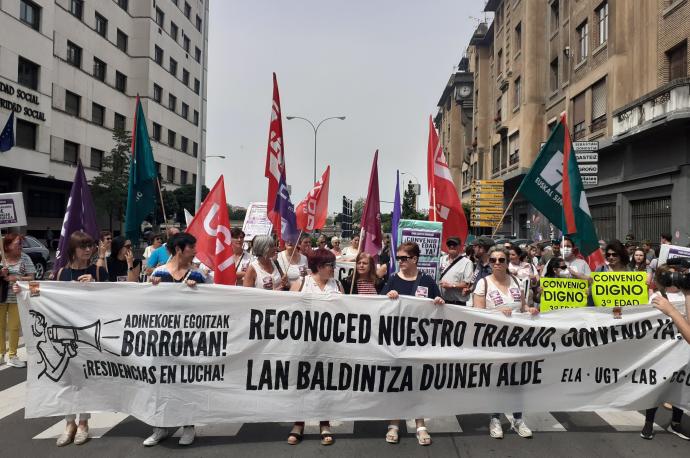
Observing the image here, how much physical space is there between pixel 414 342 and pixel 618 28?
21.4 m

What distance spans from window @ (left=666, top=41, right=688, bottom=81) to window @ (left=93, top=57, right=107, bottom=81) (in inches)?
1326

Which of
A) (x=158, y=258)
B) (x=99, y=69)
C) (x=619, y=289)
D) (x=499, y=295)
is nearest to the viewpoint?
(x=499, y=295)

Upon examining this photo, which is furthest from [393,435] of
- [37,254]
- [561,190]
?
[37,254]

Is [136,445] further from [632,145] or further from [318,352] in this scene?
[632,145]

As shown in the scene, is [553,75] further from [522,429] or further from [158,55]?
[158,55]

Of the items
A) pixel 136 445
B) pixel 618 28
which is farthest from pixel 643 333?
pixel 618 28

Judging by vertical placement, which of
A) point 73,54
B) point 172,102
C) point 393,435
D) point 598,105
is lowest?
point 393,435

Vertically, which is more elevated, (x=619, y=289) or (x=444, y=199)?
(x=444, y=199)

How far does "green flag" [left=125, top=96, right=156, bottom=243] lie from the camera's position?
6539mm

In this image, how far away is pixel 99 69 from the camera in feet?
127

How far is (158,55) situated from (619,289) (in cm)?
4649

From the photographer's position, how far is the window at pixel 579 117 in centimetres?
2550

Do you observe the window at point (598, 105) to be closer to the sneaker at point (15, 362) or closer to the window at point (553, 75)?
the window at point (553, 75)

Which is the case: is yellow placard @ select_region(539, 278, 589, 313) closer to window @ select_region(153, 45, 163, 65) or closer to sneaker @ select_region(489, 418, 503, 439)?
sneaker @ select_region(489, 418, 503, 439)
